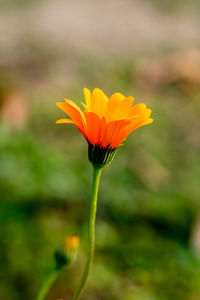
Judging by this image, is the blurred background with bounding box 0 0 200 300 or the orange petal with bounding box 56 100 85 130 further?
the blurred background with bounding box 0 0 200 300

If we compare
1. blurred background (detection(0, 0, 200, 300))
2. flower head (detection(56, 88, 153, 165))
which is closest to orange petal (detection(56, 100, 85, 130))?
flower head (detection(56, 88, 153, 165))

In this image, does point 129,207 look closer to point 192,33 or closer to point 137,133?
point 137,133

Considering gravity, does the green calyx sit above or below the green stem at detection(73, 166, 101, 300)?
above

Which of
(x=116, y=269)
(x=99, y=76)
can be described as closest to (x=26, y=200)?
(x=116, y=269)

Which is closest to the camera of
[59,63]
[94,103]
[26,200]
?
[94,103]

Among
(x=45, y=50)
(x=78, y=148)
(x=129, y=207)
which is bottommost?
(x=129, y=207)

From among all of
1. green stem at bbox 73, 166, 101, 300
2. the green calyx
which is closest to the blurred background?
green stem at bbox 73, 166, 101, 300

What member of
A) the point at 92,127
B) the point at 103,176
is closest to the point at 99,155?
the point at 92,127

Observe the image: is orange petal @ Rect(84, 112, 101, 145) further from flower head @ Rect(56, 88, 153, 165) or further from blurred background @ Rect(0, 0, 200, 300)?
blurred background @ Rect(0, 0, 200, 300)
